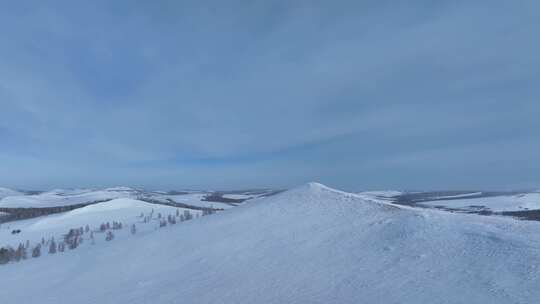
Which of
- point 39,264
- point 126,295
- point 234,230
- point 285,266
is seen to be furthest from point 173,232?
point 285,266

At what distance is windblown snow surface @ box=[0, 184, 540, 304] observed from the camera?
506 centimetres

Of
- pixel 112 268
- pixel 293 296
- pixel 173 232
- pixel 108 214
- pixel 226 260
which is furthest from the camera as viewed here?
pixel 108 214

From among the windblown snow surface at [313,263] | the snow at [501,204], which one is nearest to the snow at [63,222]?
the windblown snow surface at [313,263]

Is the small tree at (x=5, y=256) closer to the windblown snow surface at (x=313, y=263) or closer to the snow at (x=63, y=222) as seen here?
the windblown snow surface at (x=313, y=263)

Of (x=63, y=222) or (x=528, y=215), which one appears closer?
(x=528, y=215)

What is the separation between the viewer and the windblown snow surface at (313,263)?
199 inches

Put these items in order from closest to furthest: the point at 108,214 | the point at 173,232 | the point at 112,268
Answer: the point at 112,268 → the point at 173,232 → the point at 108,214

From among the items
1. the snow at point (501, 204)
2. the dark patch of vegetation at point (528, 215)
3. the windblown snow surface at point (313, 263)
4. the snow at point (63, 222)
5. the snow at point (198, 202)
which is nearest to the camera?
the windblown snow surface at point (313, 263)

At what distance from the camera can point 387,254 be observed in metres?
6.54

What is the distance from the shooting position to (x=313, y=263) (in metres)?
6.83

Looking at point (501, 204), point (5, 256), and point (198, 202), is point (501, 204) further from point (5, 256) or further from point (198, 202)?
point (5, 256)

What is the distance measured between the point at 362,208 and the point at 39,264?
10637 millimetres

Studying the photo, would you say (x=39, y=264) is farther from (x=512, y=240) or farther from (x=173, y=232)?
(x=512, y=240)

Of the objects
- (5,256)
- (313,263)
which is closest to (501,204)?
(313,263)
